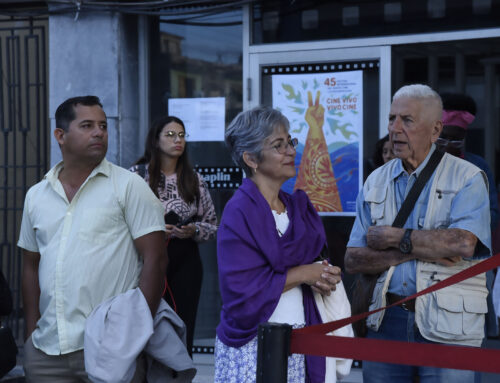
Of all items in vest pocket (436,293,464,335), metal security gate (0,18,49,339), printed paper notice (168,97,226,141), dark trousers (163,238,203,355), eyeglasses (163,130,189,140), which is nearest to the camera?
vest pocket (436,293,464,335)

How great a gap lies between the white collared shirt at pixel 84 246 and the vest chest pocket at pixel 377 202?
0.99 metres

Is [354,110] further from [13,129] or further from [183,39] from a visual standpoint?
[13,129]

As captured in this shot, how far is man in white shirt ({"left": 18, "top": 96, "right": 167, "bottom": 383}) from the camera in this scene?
3756 mm

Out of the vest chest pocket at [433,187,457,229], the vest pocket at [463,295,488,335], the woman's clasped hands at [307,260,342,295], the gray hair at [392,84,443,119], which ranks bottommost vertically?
the vest pocket at [463,295,488,335]

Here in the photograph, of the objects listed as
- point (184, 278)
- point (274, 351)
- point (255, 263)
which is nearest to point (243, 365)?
point (255, 263)

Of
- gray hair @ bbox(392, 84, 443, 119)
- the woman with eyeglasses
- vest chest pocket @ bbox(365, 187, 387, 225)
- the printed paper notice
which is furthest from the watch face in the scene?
the printed paper notice

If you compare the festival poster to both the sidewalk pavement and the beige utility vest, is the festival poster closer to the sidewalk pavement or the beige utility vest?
the sidewalk pavement

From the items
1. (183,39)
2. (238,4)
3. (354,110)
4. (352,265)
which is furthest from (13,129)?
(352,265)

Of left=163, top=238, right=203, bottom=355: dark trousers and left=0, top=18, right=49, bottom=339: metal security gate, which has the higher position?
left=0, top=18, right=49, bottom=339: metal security gate

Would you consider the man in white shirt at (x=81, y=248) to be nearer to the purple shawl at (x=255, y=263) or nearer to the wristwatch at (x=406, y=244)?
the purple shawl at (x=255, y=263)

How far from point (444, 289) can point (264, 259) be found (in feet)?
2.55

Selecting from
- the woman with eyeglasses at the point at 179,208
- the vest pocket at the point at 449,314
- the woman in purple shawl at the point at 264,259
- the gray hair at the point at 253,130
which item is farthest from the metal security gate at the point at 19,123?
the vest pocket at the point at 449,314

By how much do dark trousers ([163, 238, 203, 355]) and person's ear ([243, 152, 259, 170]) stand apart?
2418 millimetres

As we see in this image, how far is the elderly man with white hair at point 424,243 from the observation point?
3369 mm
